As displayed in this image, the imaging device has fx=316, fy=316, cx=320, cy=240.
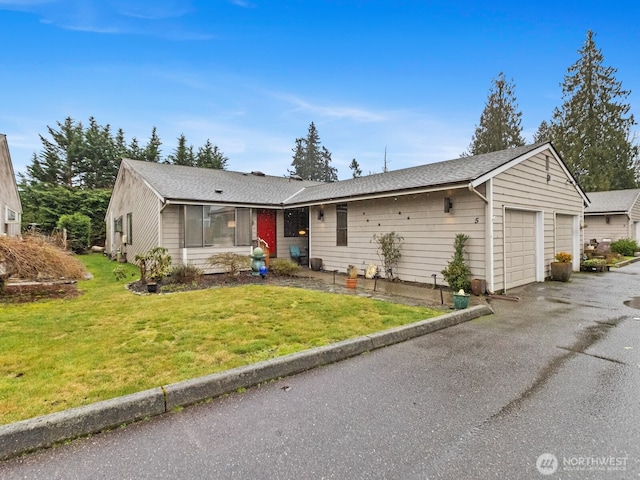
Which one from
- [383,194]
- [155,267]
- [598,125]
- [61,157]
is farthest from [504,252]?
[61,157]

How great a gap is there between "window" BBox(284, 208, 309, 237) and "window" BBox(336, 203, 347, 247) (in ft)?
8.75

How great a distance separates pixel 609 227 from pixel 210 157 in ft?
109

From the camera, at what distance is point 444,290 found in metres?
8.16

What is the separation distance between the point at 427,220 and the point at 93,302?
26.9 feet

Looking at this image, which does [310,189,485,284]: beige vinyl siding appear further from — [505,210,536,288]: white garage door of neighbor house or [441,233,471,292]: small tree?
[505,210,536,288]: white garage door of neighbor house

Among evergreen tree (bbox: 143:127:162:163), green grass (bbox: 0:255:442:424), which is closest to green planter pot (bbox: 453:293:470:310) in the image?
green grass (bbox: 0:255:442:424)

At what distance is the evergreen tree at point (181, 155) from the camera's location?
105 ft

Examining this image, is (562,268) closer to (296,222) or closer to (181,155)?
(296,222)

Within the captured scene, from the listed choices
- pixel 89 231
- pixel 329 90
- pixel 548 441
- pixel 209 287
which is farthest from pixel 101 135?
pixel 548 441

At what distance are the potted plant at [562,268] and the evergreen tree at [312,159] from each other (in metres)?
41.7

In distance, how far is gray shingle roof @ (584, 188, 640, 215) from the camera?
1940cm

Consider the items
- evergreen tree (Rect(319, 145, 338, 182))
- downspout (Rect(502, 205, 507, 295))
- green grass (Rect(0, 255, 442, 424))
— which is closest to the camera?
green grass (Rect(0, 255, 442, 424))

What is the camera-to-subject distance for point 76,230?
1834 centimetres

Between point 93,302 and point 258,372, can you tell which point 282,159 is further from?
point 258,372
